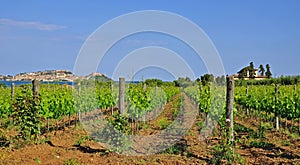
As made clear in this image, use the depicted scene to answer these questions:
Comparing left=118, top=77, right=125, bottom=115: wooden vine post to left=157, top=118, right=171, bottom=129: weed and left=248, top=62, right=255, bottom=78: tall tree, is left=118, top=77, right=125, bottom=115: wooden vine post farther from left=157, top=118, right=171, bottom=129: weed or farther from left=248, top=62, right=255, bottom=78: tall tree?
left=248, top=62, right=255, bottom=78: tall tree

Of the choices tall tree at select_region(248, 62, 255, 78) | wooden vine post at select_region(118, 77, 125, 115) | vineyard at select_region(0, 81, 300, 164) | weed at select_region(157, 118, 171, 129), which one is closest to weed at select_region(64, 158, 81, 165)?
vineyard at select_region(0, 81, 300, 164)

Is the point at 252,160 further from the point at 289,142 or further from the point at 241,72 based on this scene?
the point at 241,72

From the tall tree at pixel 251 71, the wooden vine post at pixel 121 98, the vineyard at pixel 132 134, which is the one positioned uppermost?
the tall tree at pixel 251 71

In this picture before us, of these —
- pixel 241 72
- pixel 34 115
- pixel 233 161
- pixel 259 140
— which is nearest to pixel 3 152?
pixel 34 115

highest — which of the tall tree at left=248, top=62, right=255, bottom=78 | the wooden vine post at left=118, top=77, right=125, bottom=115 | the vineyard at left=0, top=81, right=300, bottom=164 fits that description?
the tall tree at left=248, top=62, right=255, bottom=78

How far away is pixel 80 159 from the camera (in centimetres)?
823

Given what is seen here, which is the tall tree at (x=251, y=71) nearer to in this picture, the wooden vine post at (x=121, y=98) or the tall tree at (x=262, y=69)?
the tall tree at (x=262, y=69)

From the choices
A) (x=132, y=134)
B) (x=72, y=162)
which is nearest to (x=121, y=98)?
(x=132, y=134)

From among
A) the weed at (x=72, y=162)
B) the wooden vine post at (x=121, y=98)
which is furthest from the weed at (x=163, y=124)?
the weed at (x=72, y=162)

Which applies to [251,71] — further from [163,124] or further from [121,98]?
[121,98]

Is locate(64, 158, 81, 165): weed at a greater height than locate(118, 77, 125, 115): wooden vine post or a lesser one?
lesser

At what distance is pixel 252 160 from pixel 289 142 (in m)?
3.48

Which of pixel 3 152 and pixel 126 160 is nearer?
pixel 126 160

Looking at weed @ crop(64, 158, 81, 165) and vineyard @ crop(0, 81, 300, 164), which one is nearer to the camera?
weed @ crop(64, 158, 81, 165)
